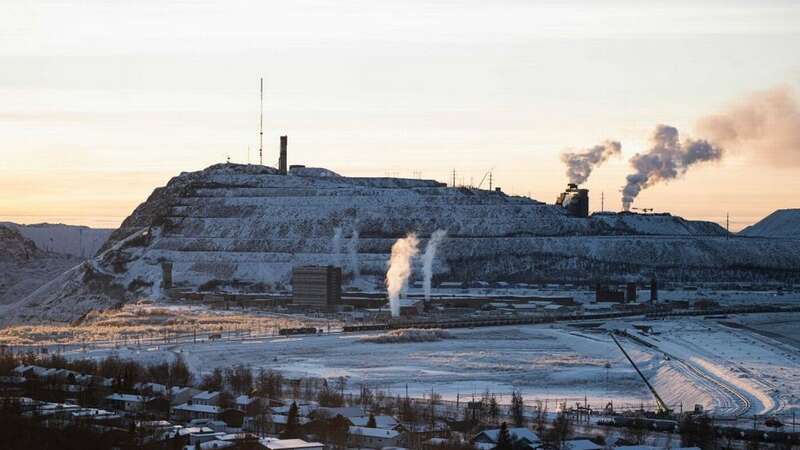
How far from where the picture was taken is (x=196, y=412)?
6644 cm

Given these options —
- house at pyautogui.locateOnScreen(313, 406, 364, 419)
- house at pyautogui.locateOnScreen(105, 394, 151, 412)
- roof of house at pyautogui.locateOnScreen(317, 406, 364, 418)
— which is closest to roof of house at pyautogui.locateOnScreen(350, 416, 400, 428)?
house at pyautogui.locateOnScreen(313, 406, 364, 419)

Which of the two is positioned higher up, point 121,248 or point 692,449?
point 121,248

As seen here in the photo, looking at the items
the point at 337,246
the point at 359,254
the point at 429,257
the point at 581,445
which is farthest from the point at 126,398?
the point at 337,246

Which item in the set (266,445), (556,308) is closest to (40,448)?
(266,445)

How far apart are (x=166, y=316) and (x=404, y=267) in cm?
3228

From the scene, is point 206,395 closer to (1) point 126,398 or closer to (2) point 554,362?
(1) point 126,398

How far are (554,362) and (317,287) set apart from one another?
191 ft

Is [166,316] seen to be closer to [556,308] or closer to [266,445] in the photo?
[556,308]

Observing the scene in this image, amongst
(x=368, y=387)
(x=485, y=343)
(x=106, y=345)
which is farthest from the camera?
(x=485, y=343)

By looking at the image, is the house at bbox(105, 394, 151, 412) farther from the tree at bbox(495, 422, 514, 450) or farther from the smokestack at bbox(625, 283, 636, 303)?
the smokestack at bbox(625, 283, 636, 303)

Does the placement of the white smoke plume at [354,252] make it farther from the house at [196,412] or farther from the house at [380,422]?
the house at [380,422]

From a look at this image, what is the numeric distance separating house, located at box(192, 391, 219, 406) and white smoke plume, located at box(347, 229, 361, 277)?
109440 millimetres

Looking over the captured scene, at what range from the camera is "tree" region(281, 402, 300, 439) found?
198ft

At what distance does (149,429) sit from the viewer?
195 feet
